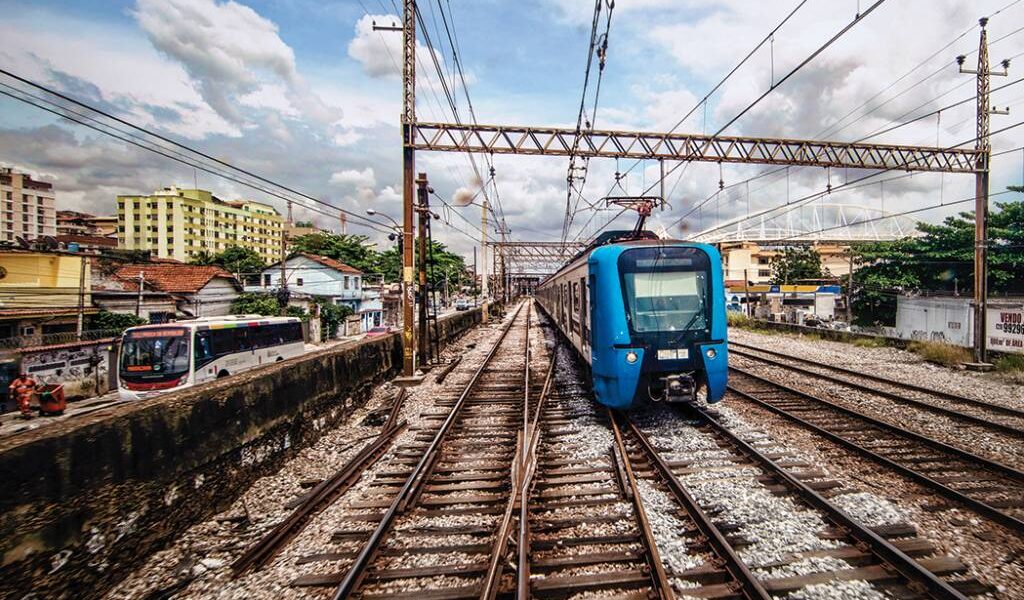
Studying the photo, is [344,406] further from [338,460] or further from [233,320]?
[233,320]

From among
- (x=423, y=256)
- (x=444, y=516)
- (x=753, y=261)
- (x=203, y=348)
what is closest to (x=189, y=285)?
(x=203, y=348)

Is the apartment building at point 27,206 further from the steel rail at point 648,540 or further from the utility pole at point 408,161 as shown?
the steel rail at point 648,540

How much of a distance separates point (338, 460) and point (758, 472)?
5.44 metres

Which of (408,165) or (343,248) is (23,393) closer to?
(408,165)

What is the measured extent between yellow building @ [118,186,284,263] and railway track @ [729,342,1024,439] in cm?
8285

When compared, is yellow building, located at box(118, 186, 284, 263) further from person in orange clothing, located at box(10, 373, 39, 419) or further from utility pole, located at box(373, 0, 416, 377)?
utility pole, located at box(373, 0, 416, 377)

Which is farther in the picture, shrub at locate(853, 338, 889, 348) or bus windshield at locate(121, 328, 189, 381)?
shrub at locate(853, 338, 889, 348)

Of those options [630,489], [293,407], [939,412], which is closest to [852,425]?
[939,412]

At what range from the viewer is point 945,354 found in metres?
13.4

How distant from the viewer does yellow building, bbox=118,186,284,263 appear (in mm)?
74938

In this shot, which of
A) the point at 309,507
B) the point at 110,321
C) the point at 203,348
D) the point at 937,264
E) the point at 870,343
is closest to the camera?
the point at 309,507

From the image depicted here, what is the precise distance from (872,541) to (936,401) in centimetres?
716

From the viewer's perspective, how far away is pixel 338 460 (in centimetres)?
655

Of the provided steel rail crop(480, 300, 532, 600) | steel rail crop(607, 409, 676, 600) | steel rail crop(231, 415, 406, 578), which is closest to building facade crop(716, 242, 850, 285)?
steel rail crop(607, 409, 676, 600)
